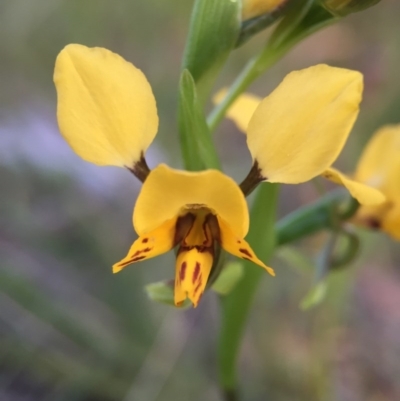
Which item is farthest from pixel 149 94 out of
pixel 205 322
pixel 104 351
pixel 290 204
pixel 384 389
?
pixel 290 204

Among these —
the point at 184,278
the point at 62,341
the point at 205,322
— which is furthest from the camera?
the point at 205,322

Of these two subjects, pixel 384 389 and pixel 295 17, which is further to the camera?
pixel 384 389

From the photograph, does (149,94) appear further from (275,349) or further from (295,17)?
(275,349)

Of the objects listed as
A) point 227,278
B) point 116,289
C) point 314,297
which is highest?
point 227,278

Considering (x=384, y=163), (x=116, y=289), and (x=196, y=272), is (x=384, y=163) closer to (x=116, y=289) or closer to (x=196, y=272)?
(x=196, y=272)

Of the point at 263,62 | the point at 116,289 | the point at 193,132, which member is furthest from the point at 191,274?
the point at 116,289

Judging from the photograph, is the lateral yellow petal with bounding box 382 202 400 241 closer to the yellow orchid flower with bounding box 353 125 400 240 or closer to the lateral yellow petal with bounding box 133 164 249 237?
the yellow orchid flower with bounding box 353 125 400 240
